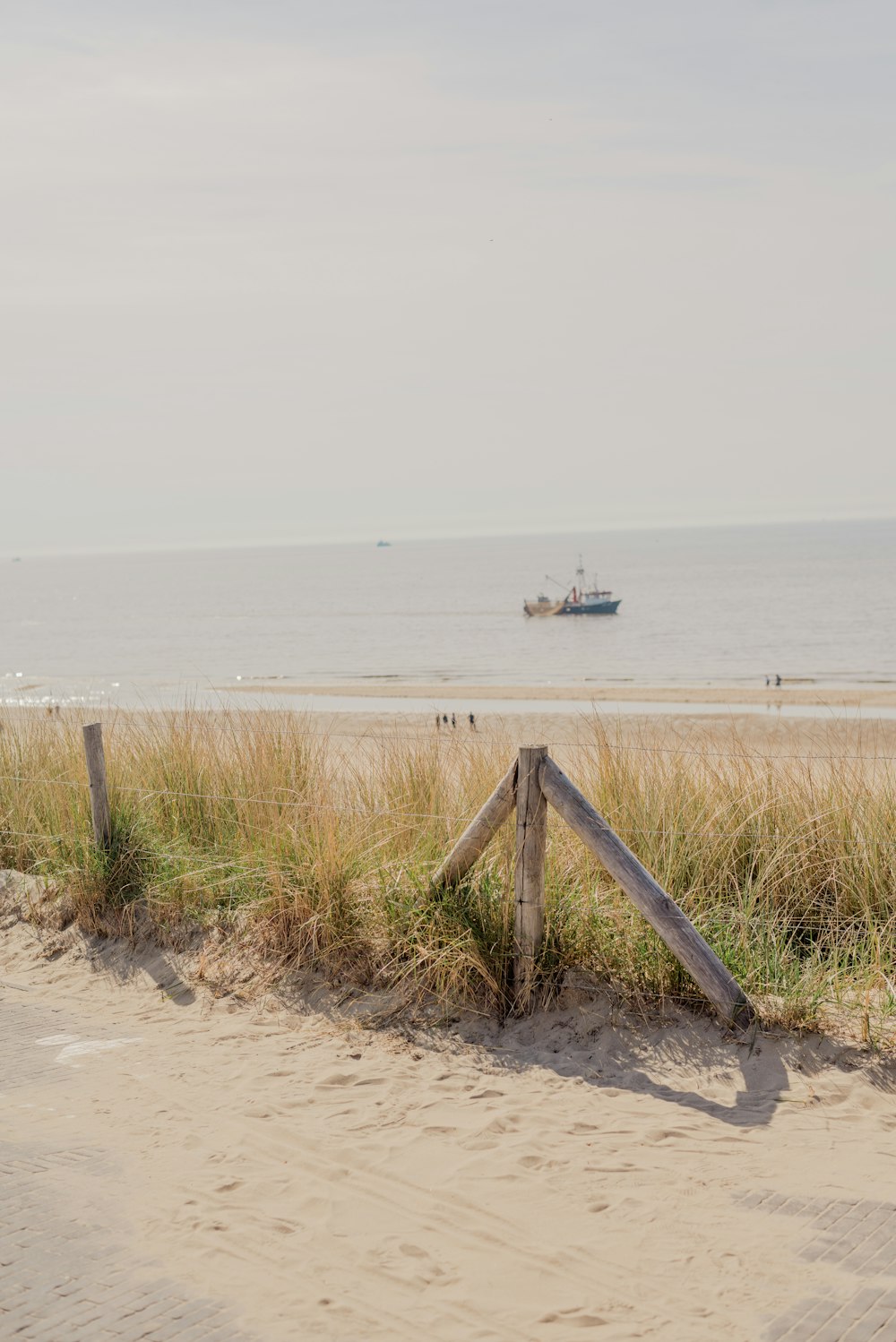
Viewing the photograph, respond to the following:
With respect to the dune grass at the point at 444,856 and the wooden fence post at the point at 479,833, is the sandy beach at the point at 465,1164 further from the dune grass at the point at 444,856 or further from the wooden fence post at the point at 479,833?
the wooden fence post at the point at 479,833

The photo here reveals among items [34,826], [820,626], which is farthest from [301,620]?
[34,826]

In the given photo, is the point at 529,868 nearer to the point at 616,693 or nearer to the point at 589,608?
the point at 616,693

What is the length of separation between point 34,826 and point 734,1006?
18.0 ft

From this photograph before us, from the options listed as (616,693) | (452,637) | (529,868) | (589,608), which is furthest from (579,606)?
(529,868)

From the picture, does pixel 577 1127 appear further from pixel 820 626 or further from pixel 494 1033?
pixel 820 626

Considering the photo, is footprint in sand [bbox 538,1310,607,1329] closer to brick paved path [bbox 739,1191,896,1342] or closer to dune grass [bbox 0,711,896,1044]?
brick paved path [bbox 739,1191,896,1342]

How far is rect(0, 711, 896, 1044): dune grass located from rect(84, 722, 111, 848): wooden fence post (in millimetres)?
130

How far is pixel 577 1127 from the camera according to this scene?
4.58m

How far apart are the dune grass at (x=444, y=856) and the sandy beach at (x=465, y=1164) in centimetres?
30

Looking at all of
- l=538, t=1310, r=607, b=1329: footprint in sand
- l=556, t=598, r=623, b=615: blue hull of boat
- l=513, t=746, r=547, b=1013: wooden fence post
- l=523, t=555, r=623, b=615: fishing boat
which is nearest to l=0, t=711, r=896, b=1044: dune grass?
l=513, t=746, r=547, b=1013: wooden fence post

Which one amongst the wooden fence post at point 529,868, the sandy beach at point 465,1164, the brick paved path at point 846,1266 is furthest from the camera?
the wooden fence post at point 529,868

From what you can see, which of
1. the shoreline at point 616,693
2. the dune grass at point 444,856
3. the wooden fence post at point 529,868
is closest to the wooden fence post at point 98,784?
the dune grass at point 444,856

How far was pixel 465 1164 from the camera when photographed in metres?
4.30

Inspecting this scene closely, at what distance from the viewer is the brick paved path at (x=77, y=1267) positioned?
11.0 ft
